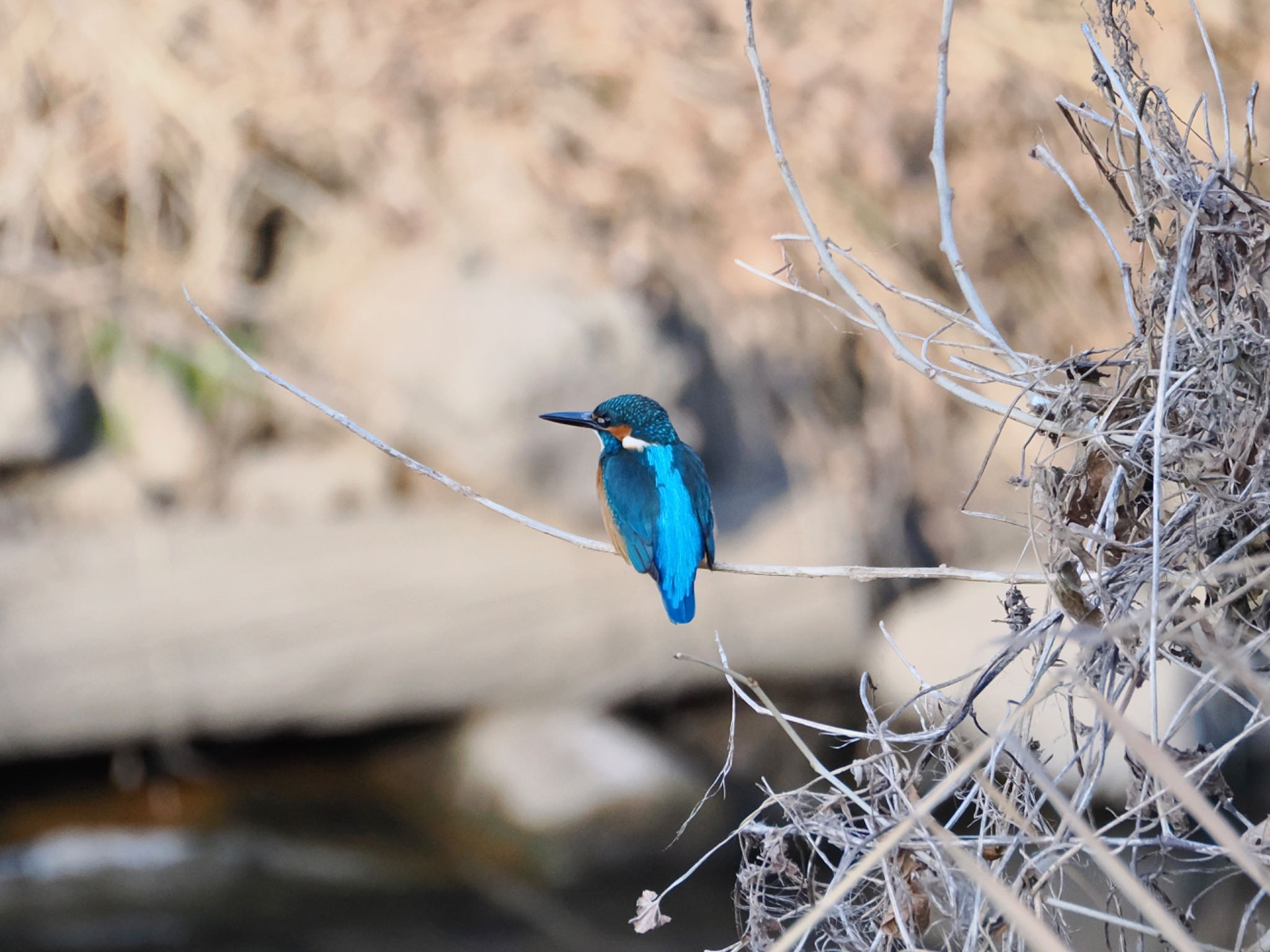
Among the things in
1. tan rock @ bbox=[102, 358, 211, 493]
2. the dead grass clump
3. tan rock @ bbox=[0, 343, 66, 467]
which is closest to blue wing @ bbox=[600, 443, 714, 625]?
the dead grass clump

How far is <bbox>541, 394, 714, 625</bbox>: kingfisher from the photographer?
2043 millimetres

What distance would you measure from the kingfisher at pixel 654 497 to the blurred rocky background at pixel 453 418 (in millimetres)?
1863

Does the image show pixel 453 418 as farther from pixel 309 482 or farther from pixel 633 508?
pixel 633 508

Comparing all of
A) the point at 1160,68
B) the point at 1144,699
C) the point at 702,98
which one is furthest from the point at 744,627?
the point at 1160,68

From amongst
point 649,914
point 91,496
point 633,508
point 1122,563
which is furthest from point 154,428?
point 1122,563

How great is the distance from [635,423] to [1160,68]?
264cm

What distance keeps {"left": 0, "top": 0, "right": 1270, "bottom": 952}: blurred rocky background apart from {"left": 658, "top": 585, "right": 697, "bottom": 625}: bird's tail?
2065mm

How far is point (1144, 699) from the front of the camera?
2.90m

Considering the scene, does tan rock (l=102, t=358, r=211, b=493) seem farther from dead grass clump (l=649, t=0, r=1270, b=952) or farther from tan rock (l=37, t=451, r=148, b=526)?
dead grass clump (l=649, t=0, r=1270, b=952)

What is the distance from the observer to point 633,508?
2086 mm

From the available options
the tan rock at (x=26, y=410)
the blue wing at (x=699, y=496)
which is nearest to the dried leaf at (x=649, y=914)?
the blue wing at (x=699, y=496)

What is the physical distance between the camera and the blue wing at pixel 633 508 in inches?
81.4

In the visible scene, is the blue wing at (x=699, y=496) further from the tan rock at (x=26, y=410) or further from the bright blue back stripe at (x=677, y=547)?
the tan rock at (x=26, y=410)

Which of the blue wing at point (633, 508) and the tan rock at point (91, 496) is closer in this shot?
the blue wing at point (633, 508)
